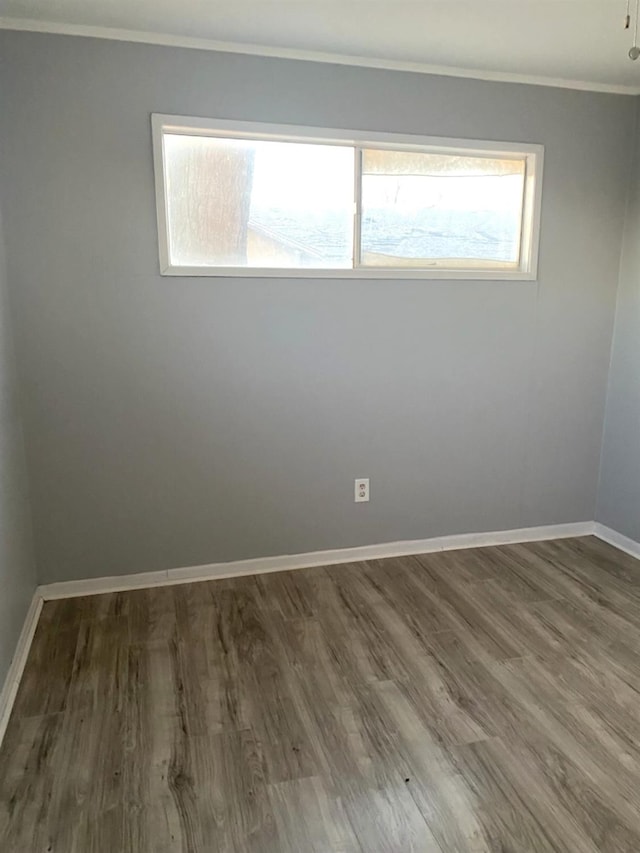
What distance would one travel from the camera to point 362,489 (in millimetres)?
3037

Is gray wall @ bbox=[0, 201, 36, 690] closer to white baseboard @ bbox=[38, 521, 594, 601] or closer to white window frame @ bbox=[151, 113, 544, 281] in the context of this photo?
white baseboard @ bbox=[38, 521, 594, 601]

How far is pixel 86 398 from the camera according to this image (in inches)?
101

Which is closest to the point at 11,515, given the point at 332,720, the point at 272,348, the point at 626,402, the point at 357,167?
the point at 272,348

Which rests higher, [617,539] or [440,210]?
[440,210]

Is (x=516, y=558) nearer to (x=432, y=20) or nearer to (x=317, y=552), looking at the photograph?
(x=317, y=552)

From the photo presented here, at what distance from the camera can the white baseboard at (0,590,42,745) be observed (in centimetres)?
192

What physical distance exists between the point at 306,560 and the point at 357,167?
1932mm

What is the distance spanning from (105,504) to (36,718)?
97cm

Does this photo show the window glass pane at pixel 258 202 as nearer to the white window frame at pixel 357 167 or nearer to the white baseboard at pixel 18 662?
the white window frame at pixel 357 167

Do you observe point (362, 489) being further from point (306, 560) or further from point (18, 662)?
point (18, 662)

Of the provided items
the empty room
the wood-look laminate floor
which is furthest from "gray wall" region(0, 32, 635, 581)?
the wood-look laminate floor

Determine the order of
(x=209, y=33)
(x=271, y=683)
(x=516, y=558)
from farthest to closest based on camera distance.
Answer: (x=516, y=558)
(x=209, y=33)
(x=271, y=683)

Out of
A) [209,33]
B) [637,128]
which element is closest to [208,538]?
[209,33]

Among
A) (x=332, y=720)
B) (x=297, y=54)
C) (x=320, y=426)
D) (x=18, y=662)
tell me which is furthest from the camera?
(x=320, y=426)
